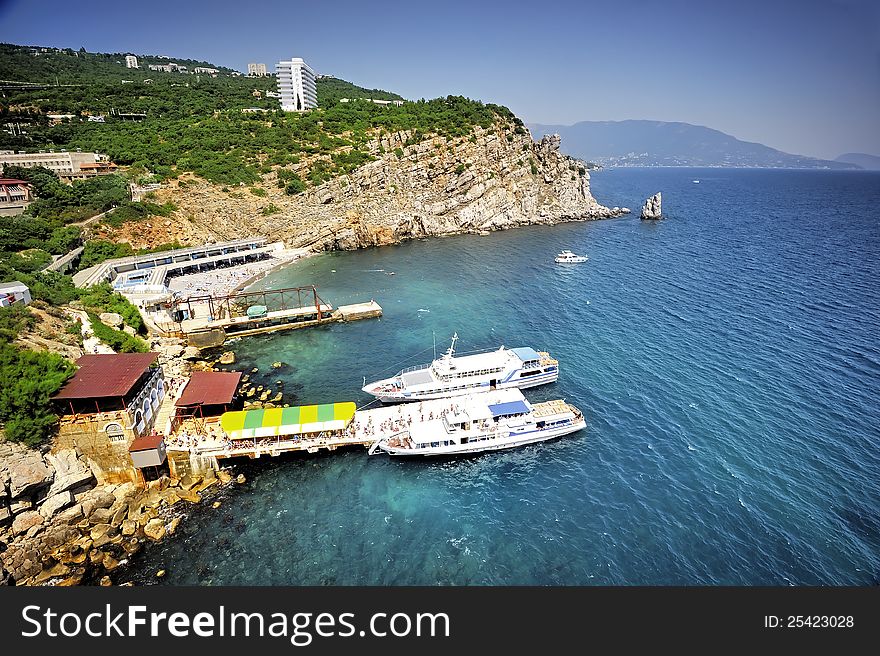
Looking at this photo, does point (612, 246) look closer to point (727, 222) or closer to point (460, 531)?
point (727, 222)

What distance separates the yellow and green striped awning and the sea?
2.60 metres

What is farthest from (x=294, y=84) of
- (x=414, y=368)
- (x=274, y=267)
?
(x=414, y=368)

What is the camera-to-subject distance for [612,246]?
11738 cm

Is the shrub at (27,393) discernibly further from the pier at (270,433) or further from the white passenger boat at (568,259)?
the white passenger boat at (568,259)

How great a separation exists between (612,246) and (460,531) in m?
101

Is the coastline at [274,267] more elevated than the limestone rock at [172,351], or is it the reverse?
the coastline at [274,267]

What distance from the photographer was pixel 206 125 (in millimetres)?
130250

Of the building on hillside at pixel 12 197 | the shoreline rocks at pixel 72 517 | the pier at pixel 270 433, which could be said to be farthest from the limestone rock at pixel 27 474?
the building on hillside at pixel 12 197

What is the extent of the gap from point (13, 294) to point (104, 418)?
79.4ft

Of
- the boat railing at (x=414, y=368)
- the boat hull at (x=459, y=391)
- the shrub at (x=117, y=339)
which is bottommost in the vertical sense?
the boat hull at (x=459, y=391)

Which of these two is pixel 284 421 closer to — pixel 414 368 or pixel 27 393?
pixel 414 368

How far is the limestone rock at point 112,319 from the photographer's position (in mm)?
56062

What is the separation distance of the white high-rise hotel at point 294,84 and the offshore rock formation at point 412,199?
59605mm

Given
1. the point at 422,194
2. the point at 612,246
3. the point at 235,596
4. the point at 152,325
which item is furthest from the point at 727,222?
the point at 235,596
